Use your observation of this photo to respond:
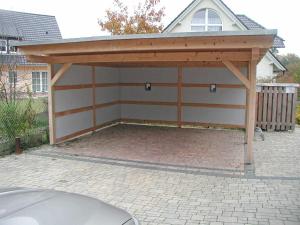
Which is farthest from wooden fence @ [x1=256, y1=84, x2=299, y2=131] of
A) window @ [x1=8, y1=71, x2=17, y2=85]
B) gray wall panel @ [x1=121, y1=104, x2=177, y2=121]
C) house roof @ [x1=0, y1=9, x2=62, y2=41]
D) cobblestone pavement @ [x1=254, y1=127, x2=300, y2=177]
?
house roof @ [x1=0, y1=9, x2=62, y2=41]

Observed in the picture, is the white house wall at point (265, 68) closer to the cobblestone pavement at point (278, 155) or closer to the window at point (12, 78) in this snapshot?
the cobblestone pavement at point (278, 155)

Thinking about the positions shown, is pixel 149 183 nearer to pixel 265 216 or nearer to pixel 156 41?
pixel 265 216

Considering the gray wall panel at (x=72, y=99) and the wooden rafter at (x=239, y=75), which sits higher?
the wooden rafter at (x=239, y=75)

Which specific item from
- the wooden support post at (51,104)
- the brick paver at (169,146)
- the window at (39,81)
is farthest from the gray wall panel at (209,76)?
the window at (39,81)

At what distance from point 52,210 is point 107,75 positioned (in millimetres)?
10077

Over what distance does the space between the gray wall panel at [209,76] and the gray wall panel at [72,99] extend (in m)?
3.52

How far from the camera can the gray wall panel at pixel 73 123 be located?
9500 millimetres

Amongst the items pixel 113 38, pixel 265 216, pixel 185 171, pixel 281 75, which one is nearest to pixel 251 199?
pixel 265 216

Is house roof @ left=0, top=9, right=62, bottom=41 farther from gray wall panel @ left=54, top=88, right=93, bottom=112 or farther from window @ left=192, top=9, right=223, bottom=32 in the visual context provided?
gray wall panel @ left=54, top=88, right=93, bottom=112

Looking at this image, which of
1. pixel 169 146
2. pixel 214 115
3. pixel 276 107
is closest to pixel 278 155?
pixel 169 146

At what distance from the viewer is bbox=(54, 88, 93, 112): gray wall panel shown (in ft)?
30.8

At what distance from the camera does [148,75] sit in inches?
507

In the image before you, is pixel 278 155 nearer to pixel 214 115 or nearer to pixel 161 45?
pixel 214 115

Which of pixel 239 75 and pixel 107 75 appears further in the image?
pixel 107 75
